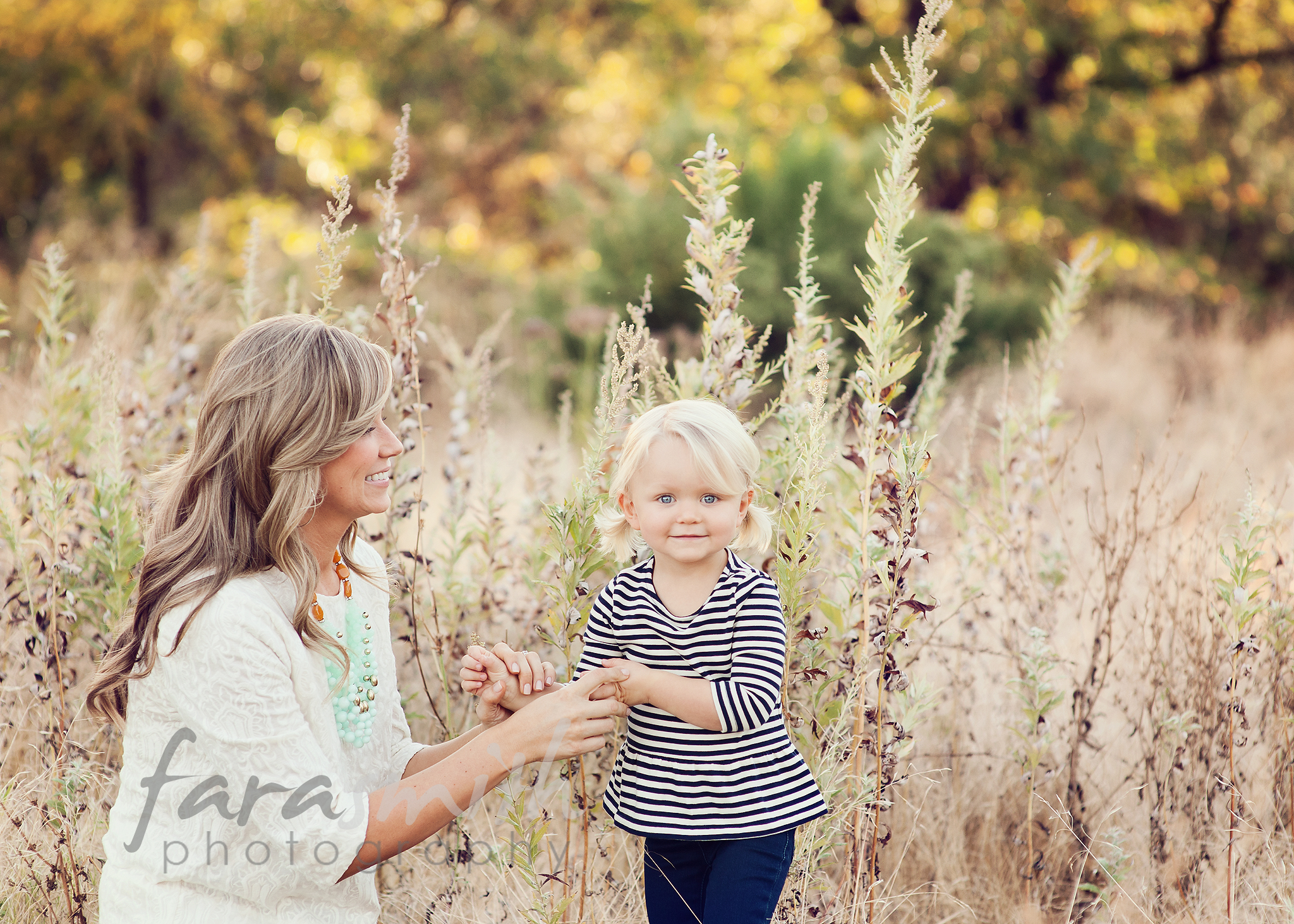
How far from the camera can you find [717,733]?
192 centimetres

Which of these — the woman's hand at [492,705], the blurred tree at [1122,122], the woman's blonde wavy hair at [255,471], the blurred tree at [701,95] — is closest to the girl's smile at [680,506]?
the woman's hand at [492,705]

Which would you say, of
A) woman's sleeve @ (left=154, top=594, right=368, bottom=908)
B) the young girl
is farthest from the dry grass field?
woman's sleeve @ (left=154, top=594, right=368, bottom=908)

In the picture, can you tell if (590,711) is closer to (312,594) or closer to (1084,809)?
(312,594)

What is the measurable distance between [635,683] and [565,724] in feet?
0.46

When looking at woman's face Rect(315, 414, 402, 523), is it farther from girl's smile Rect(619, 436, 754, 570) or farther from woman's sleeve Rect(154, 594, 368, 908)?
girl's smile Rect(619, 436, 754, 570)

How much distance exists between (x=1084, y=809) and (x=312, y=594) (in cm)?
209

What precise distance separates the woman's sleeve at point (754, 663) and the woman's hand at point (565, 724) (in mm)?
189

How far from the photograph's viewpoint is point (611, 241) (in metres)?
9.42

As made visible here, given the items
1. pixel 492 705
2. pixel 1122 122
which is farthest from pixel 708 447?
pixel 1122 122

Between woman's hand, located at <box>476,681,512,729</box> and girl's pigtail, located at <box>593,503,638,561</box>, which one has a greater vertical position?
girl's pigtail, located at <box>593,503,638,561</box>

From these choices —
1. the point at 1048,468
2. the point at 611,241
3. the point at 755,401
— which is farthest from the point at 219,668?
the point at 611,241

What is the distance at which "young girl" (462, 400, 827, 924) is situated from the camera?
1.89 metres

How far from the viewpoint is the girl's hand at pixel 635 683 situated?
6.16ft

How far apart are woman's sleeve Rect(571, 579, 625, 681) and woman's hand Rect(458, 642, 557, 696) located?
0.09 metres
